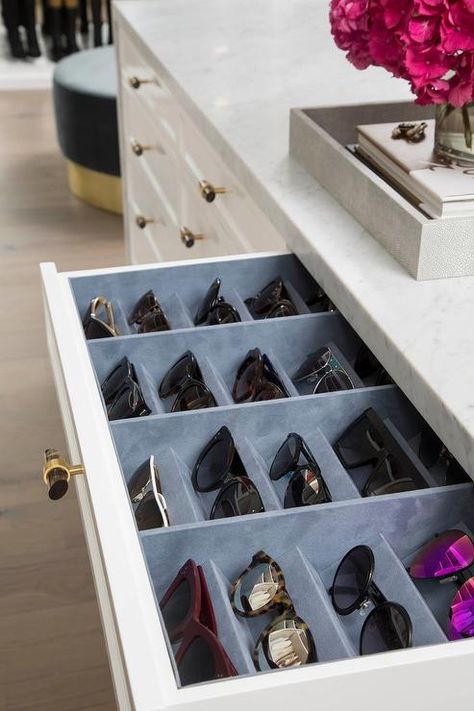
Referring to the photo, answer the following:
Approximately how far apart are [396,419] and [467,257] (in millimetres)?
167

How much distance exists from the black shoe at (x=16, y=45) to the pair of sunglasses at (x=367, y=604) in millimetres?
4127

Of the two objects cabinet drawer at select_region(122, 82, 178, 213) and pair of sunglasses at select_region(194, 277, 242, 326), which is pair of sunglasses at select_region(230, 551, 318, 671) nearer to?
pair of sunglasses at select_region(194, 277, 242, 326)

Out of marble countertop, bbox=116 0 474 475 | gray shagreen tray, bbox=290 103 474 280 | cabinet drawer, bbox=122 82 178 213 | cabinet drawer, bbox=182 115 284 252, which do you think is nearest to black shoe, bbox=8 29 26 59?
cabinet drawer, bbox=122 82 178 213

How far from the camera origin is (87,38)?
184 inches

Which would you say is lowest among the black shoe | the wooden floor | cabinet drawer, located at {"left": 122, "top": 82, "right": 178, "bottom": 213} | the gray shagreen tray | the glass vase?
the wooden floor

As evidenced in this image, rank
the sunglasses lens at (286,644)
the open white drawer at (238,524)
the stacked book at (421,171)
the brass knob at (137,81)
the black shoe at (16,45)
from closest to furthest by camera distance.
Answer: the open white drawer at (238,524) → the sunglasses lens at (286,644) → the stacked book at (421,171) → the brass knob at (137,81) → the black shoe at (16,45)

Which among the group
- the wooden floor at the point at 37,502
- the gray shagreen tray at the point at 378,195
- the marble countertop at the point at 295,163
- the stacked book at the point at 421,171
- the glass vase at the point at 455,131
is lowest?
the wooden floor at the point at 37,502

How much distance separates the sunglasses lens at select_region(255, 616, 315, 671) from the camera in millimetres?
714

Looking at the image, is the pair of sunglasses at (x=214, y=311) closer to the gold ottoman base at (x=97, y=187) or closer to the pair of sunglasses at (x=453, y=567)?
the pair of sunglasses at (x=453, y=567)

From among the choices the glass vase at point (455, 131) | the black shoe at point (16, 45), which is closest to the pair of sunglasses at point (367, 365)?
the glass vase at point (455, 131)

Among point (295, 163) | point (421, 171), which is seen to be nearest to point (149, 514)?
point (421, 171)

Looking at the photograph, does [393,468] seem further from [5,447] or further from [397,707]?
[5,447]

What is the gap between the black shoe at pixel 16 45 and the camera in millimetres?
4430

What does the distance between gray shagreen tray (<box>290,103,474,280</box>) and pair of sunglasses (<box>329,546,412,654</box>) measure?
0.31 m
